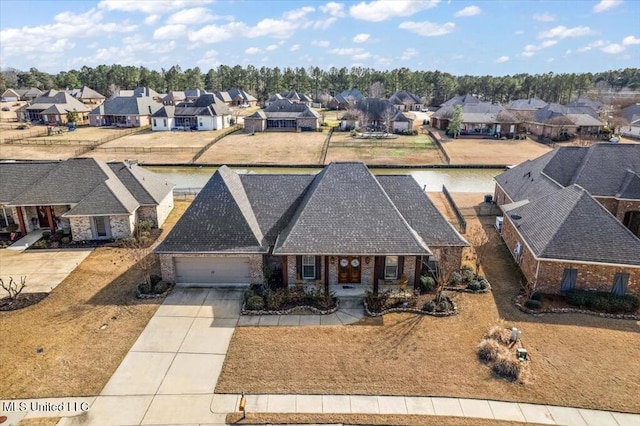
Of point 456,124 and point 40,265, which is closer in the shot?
point 40,265

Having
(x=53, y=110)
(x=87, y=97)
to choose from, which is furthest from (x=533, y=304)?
(x=87, y=97)

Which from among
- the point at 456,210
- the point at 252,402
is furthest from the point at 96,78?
the point at 252,402

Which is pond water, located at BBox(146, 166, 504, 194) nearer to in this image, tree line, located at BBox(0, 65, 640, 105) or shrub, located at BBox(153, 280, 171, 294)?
shrub, located at BBox(153, 280, 171, 294)

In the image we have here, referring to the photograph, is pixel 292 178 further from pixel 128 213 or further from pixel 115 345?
pixel 115 345

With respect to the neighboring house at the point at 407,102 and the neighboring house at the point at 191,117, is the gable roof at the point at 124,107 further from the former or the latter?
the neighboring house at the point at 407,102

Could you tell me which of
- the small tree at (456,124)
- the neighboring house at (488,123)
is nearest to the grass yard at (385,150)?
the small tree at (456,124)

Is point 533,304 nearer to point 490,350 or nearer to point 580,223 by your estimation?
point 490,350
